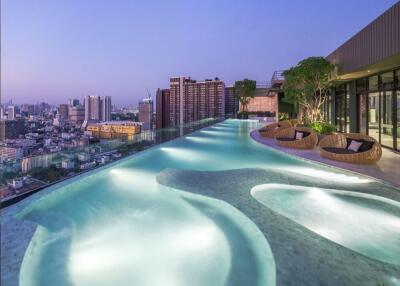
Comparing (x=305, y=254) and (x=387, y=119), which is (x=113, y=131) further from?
(x=387, y=119)

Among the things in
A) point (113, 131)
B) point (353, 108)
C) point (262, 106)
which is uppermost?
point (262, 106)

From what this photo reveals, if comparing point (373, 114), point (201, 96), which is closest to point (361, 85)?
point (373, 114)

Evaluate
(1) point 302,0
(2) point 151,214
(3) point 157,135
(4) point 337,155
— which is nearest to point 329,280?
(2) point 151,214

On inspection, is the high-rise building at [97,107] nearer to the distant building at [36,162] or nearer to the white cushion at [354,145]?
the distant building at [36,162]

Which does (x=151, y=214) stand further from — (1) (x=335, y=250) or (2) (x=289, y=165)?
(2) (x=289, y=165)

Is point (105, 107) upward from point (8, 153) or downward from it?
upward

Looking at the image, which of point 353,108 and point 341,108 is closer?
point 353,108

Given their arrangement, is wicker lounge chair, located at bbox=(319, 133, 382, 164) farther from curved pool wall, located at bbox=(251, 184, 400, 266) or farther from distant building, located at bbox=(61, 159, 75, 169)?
distant building, located at bbox=(61, 159, 75, 169)
